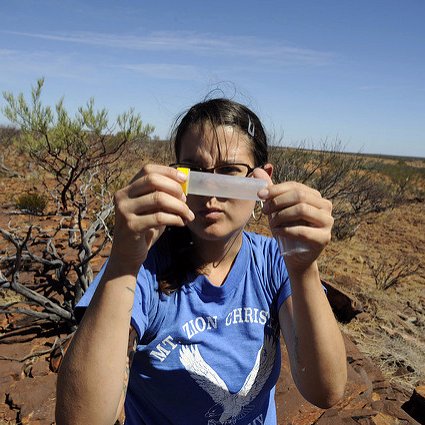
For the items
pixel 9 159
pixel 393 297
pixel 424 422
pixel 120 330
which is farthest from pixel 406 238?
pixel 9 159

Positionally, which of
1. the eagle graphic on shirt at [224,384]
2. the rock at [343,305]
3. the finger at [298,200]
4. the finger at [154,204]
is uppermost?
the finger at [298,200]

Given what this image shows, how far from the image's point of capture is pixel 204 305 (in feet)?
4.28

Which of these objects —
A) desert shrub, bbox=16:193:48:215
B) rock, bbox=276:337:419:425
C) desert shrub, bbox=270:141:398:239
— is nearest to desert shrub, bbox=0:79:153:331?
desert shrub, bbox=16:193:48:215

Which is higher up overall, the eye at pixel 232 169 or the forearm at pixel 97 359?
the eye at pixel 232 169

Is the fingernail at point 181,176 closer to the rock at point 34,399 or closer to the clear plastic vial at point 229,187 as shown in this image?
the clear plastic vial at point 229,187

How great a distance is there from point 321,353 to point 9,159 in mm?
19861

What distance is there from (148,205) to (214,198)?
1.22 ft

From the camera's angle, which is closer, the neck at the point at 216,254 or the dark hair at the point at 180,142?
the dark hair at the point at 180,142

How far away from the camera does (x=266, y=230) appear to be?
9211mm

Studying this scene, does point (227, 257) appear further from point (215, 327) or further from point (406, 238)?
point (406, 238)

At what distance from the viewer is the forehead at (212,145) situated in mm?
1354

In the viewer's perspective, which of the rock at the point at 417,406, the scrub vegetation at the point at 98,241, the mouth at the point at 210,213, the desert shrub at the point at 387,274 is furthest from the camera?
the desert shrub at the point at 387,274

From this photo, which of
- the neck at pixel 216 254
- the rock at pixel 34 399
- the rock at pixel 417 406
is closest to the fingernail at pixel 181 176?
the neck at pixel 216 254

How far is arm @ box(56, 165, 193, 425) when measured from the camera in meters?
0.97
